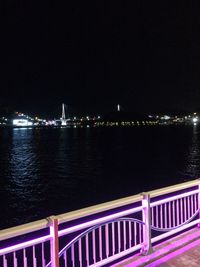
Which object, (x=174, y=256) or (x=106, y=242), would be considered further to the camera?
(x=174, y=256)

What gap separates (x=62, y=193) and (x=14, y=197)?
168 inches

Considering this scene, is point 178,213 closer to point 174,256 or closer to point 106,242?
point 174,256

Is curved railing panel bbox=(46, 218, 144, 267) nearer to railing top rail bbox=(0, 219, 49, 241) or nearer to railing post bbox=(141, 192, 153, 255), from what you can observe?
railing post bbox=(141, 192, 153, 255)

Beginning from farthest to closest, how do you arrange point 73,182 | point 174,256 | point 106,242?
point 73,182, point 174,256, point 106,242

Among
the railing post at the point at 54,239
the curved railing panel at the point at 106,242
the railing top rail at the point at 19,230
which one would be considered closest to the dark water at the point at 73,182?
the curved railing panel at the point at 106,242

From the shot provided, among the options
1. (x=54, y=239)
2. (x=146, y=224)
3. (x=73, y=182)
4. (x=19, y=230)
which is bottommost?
(x=73, y=182)

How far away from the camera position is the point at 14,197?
27.9 meters

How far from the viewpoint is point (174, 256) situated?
5.55m

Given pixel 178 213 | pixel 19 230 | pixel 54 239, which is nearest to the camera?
pixel 19 230

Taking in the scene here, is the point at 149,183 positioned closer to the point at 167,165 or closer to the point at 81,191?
the point at 81,191

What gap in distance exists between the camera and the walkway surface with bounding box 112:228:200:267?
17.3 feet

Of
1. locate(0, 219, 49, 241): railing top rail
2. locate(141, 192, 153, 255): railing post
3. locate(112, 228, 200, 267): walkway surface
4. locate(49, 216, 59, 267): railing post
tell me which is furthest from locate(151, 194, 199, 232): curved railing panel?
locate(0, 219, 49, 241): railing top rail

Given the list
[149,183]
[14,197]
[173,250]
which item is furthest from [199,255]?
[149,183]

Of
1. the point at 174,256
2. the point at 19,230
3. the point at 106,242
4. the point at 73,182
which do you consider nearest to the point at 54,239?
the point at 19,230
